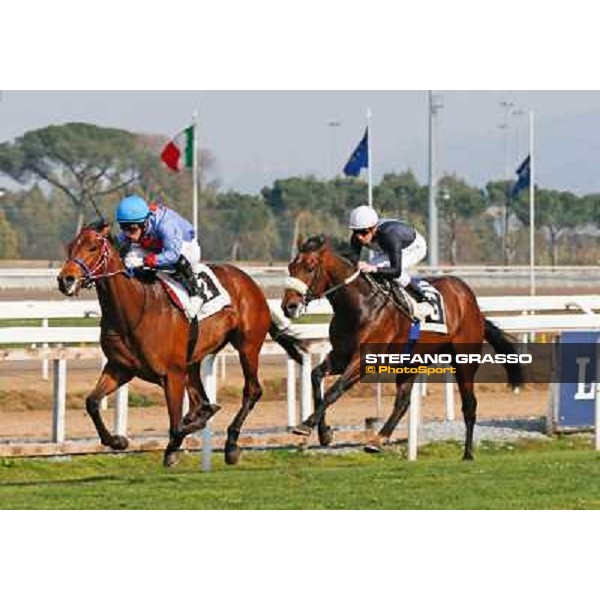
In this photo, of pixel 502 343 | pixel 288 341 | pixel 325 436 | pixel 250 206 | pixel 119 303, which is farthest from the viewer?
pixel 250 206

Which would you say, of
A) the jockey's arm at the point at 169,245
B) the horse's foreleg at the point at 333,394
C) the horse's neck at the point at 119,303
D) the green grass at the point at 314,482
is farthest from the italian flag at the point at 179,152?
the horse's neck at the point at 119,303

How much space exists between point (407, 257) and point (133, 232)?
238cm

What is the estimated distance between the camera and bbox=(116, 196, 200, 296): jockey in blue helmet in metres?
11.7

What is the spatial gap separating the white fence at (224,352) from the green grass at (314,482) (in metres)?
0.52

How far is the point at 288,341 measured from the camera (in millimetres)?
13688

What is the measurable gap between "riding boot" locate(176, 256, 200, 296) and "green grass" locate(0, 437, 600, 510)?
3.97 ft

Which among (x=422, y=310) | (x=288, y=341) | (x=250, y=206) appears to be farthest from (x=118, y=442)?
(x=250, y=206)

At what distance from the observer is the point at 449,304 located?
13.7 m

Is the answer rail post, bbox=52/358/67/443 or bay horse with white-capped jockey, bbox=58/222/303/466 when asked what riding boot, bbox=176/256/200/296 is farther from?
rail post, bbox=52/358/67/443

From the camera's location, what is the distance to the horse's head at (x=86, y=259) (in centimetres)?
1080

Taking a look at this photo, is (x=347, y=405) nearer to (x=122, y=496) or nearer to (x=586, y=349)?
(x=586, y=349)

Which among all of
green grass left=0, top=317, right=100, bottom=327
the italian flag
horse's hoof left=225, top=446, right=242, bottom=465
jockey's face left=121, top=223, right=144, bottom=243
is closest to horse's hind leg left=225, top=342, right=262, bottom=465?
horse's hoof left=225, top=446, right=242, bottom=465

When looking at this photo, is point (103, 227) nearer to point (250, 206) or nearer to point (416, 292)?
point (416, 292)

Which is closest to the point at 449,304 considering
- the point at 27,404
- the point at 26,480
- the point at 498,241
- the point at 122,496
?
the point at 26,480
